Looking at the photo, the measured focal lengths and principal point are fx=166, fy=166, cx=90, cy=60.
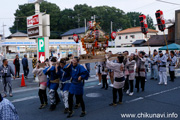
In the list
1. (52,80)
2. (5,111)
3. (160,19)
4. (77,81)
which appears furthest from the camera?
(160,19)

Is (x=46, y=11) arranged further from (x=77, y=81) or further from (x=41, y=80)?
(x=77, y=81)

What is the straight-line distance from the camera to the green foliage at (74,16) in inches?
2127

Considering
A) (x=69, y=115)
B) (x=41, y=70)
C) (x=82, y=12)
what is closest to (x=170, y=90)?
(x=69, y=115)

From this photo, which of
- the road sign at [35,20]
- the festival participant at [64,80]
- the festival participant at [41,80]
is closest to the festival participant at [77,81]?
the festival participant at [64,80]

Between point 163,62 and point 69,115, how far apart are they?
262 inches

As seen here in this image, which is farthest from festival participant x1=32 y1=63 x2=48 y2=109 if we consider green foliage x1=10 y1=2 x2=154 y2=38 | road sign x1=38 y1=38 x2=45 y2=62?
green foliage x1=10 y1=2 x2=154 y2=38

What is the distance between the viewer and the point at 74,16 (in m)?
56.8

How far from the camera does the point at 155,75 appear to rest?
11.4 m

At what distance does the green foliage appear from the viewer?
177ft

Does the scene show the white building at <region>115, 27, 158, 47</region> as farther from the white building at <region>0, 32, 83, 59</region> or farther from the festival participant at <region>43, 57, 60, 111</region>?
the festival participant at <region>43, 57, 60, 111</region>

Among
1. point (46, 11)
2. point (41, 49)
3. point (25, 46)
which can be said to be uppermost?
point (46, 11)

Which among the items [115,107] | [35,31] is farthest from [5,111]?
[35,31]

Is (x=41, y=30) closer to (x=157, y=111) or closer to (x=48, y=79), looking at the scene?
(x=48, y=79)

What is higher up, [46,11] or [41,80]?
[46,11]
